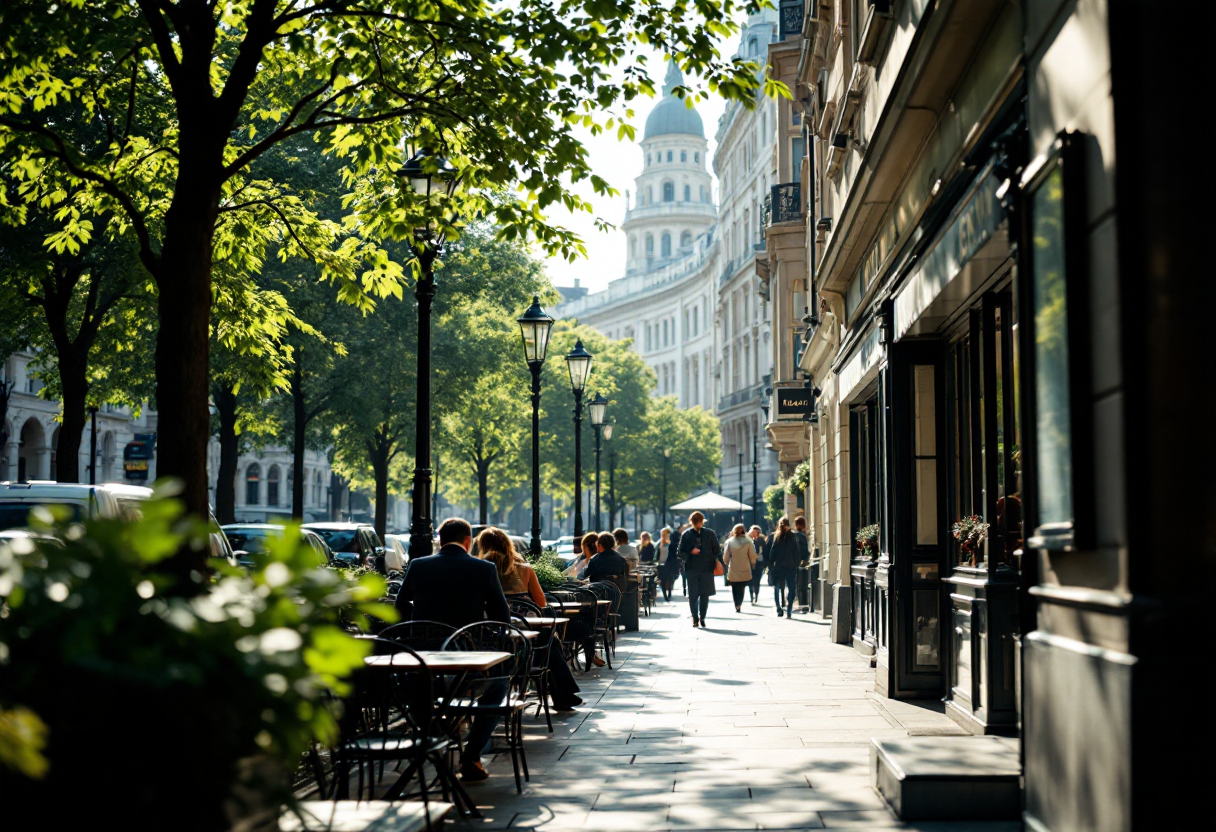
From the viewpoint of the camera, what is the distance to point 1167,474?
4969 mm

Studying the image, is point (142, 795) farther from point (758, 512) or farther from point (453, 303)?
point (758, 512)

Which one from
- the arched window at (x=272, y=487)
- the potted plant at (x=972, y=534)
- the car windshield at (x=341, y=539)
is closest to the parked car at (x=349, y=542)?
the car windshield at (x=341, y=539)

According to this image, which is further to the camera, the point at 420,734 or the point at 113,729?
the point at 420,734

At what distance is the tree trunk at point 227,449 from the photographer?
31.0 meters

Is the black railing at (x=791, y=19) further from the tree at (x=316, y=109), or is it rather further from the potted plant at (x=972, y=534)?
the potted plant at (x=972, y=534)

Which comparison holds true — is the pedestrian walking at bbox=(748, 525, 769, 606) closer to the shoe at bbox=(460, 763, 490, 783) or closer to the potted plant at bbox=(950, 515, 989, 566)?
the potted plant at bbox=(950, 515, 989, 566)

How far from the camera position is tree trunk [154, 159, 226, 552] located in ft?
25.1

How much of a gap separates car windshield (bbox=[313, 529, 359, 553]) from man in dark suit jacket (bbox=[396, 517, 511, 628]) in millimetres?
16098

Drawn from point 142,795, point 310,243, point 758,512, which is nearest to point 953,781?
point 142,795

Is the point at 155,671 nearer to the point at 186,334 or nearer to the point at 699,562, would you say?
the point at 186,334

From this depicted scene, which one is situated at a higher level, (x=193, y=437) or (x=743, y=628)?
(x=193, y=437)

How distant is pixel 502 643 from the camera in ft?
30.0

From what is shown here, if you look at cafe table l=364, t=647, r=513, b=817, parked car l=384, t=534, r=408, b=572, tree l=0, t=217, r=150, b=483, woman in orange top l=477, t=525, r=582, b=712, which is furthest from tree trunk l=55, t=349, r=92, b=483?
cafe table l=364, t=647, r=513, b=817

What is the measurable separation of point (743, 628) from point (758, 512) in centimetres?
5181
